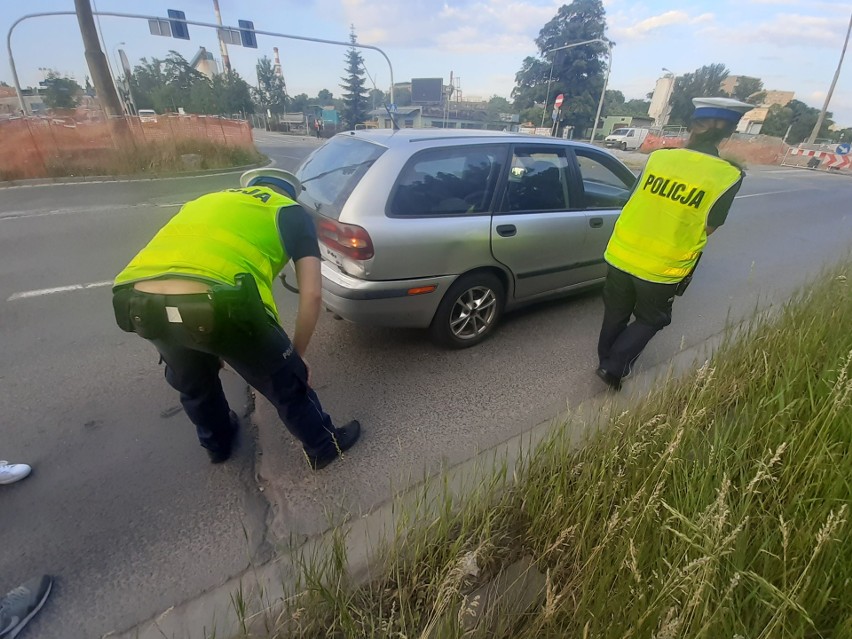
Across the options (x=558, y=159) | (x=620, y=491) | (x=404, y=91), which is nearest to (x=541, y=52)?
(x=404, y=91)

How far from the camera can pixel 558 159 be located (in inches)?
148

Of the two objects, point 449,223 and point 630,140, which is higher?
point 449,223

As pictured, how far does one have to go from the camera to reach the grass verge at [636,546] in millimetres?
1293

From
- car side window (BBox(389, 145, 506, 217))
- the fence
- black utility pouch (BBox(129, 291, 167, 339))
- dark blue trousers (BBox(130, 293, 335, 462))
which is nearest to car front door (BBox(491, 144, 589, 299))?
car side window (BBox(389, 145, 506, 217))

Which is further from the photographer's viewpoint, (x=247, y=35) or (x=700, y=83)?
(x=700, y=83)

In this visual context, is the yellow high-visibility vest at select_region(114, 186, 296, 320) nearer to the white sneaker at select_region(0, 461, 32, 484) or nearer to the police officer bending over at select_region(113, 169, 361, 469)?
the police officer bending over at select_region(113, 169, 361, 469)

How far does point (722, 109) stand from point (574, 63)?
4693cm

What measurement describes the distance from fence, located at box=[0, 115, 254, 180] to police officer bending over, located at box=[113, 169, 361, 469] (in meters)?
12.8

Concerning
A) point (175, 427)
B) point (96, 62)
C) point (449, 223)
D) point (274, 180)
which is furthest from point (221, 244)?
point (96, 62)

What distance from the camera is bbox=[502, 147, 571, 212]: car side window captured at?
3.46 metres

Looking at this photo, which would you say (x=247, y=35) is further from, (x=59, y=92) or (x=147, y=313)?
(x=59, y=92)

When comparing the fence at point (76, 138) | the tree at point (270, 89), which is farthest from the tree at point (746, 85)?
the fence at point (76, 138)

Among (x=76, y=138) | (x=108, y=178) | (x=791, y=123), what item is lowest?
(x=108, y=178)

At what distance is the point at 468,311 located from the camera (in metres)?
3.50
